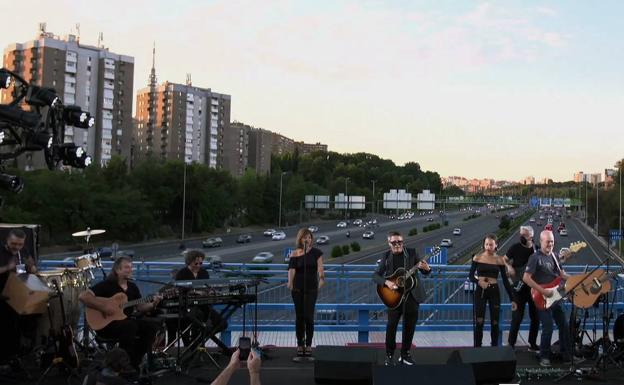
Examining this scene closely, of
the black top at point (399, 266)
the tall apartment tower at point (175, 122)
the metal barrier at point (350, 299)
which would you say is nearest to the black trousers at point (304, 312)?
the black top at point (399, 266)

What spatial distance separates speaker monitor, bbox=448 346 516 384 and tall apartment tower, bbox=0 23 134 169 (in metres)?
87.5

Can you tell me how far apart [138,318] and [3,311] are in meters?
1.52

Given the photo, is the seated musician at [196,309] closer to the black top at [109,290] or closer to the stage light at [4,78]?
the black top at [109,290]

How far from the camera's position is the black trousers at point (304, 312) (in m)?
8.52

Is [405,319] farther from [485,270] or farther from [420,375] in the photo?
[420,375]

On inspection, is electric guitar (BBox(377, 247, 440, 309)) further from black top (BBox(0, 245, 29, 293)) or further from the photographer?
black top (BBox(0, 245, 29, 293))

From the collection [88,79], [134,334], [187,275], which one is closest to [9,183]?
[187,275]

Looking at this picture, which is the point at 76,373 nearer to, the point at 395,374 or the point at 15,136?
the point at 395,374

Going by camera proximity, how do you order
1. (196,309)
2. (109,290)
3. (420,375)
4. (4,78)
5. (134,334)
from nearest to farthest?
1. (420,375)
2. (134,334)
3. (109,290)
4. (196,309)
5. (4,78)

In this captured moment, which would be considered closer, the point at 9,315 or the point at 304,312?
the point at 9,315

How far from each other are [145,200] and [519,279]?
6229 cm

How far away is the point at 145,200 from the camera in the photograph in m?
67.6

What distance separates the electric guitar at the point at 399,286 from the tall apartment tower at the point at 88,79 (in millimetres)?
86121

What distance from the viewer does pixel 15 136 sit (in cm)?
1062
